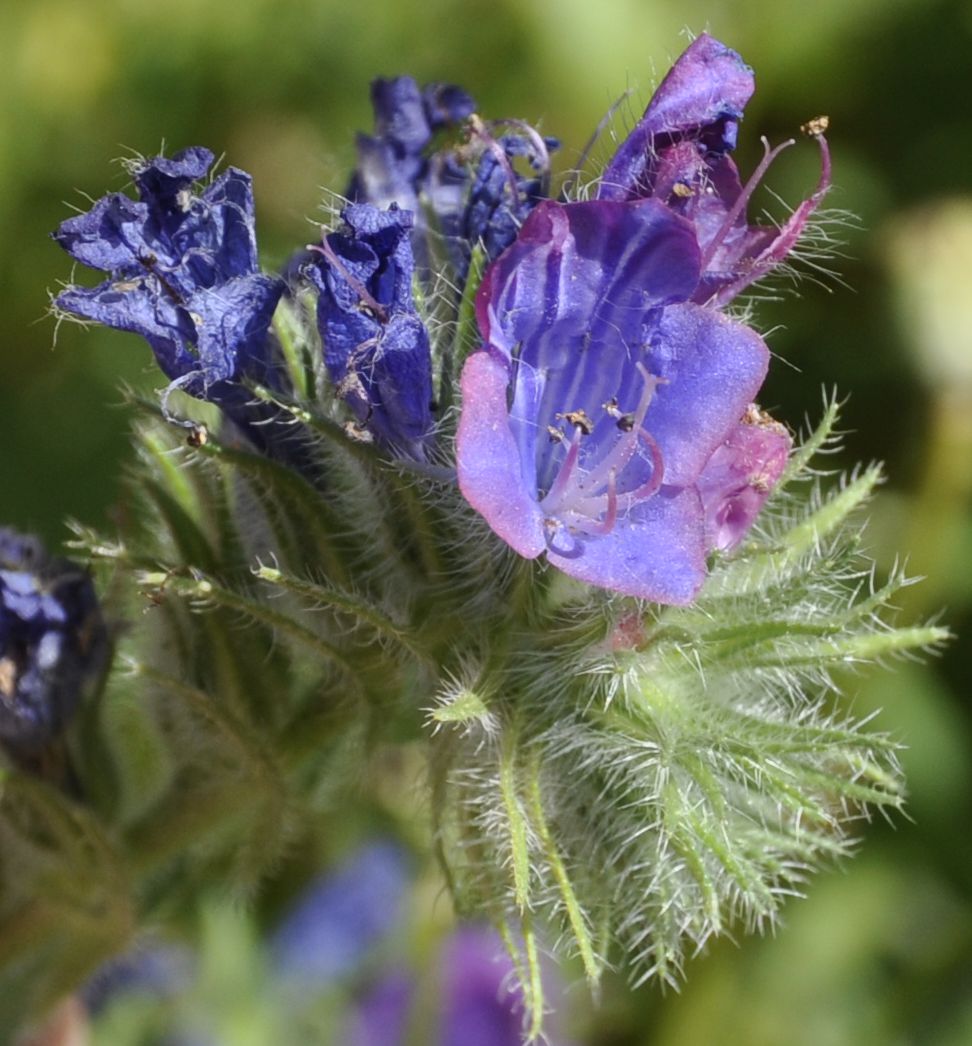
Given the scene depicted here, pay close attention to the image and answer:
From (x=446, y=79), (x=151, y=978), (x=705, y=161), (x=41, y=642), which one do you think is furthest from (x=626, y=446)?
(x=446, y=79)

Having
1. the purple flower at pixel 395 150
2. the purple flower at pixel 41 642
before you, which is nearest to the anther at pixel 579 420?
the purple flower at pixel 395 150

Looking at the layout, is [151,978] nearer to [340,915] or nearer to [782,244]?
[340,915]

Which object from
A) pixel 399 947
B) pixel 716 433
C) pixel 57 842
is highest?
pixel 716 433

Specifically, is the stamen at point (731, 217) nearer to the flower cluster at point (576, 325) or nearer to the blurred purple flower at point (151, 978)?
the flower cluster at point (576, 325)

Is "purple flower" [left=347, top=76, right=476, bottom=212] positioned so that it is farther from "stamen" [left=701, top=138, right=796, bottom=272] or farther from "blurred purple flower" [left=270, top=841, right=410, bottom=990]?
Answer: "blurred purple flower" [left=270, top=841, right=410, bottom=990]

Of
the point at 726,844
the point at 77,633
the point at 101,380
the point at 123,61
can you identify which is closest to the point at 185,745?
the point at 77,633

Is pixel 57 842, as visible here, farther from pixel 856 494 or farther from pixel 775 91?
pixel 775 91

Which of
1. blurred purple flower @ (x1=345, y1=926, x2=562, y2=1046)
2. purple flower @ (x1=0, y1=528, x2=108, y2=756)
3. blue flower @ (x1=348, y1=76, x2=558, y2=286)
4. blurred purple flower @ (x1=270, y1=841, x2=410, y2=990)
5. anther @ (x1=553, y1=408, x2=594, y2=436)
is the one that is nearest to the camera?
anther @ (x1=553, y1=408, x2=594, y2=436)

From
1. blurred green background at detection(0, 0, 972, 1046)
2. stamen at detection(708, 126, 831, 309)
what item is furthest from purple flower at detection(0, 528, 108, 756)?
blurred green background at detection(0, 0, 972, 1046)

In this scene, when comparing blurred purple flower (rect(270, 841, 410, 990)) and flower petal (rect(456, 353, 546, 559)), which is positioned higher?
flower petal (rect(456, 353, 546, 559))
